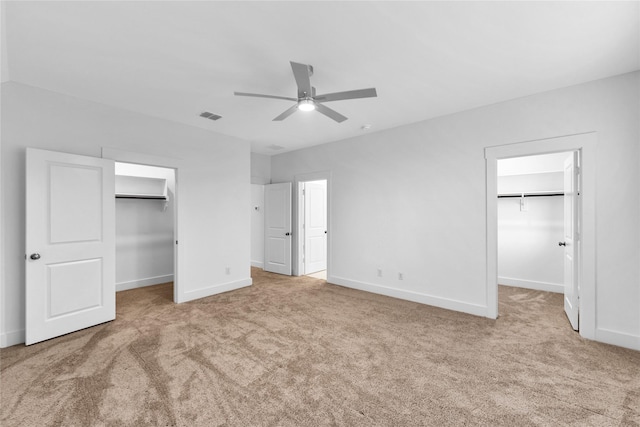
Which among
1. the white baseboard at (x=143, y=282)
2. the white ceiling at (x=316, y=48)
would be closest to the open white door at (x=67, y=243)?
the white ceiling at (x=316, y=48)

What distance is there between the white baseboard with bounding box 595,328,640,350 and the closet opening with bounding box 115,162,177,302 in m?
5.66

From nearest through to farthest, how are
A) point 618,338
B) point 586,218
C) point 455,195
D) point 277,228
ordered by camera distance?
point 618,338 → point 586,218 → point 455,195 → point 277,228

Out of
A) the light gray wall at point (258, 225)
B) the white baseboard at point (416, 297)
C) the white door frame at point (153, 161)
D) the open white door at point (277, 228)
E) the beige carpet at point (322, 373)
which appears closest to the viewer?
the beige carpet at point (322, 373)

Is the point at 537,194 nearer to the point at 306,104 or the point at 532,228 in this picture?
the point at 532,228

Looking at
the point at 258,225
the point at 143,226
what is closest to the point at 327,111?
the point at 143,226

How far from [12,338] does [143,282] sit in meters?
2.31

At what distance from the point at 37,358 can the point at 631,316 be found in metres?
5.62

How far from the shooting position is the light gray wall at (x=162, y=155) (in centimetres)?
279

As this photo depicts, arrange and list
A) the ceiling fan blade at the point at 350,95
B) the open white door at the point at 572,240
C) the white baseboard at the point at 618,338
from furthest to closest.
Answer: the open white door at the point at 572,240
the white baseboard at the point at 618,338
the ceiling fan blade at the point at 350,95

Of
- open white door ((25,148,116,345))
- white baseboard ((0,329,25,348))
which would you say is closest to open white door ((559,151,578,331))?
open white door ((25,148,116,345))

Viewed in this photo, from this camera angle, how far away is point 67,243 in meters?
3.03

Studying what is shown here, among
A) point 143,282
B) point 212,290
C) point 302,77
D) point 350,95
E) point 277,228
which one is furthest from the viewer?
point 277,228

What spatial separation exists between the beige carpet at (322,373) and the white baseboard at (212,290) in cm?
56

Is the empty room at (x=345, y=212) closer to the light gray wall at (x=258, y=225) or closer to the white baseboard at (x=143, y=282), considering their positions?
the white baseboard at (x=143, y=282)
